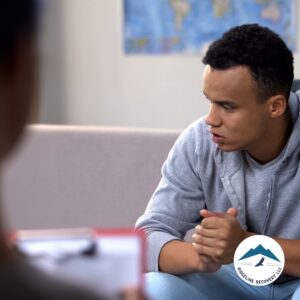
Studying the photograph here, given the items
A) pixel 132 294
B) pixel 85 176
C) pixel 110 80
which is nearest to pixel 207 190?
pixel 85 176

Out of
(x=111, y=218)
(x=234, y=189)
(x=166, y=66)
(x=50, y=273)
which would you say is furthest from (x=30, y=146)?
(x=50, y=273)

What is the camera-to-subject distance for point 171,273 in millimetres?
1685

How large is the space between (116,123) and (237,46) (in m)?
2.01

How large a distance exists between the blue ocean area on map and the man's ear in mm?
1502

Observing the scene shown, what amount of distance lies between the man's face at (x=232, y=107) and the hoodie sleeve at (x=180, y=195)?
0.10 metres

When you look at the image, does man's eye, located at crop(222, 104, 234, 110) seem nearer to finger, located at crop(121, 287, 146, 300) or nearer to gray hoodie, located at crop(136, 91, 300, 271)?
gray hoodie, located at crop(136, 91, 300, 271)

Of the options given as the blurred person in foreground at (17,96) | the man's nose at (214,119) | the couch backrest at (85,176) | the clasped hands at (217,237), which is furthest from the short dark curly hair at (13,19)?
the couch backrest at (85,176)

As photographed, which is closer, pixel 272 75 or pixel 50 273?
pixel 50 273

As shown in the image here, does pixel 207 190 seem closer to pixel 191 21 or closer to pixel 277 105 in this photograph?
pixel 277 105

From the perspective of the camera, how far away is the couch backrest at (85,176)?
2293 millimetres

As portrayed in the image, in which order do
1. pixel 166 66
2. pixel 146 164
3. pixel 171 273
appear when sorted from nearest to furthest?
pixel 171 273, pixel 146 164, pixel 166 66

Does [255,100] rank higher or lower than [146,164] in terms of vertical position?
higher

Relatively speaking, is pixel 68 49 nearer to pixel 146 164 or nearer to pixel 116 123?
pixel 116 123

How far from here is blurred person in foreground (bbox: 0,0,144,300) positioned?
1.05 ft
